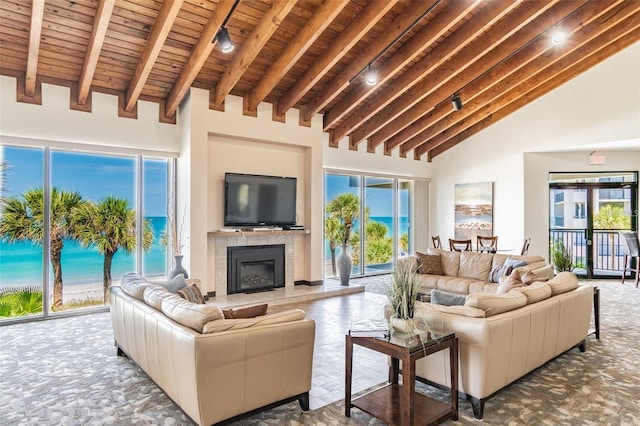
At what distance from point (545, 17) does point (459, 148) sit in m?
4.20

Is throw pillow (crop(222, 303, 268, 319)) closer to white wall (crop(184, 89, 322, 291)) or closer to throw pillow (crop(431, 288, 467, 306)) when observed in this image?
throw pillow (crop(431, 288, 467, 306))

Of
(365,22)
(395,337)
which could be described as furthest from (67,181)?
(395,337)

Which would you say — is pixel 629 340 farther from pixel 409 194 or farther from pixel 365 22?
pixel 409 194

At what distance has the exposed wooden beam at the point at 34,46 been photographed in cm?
402

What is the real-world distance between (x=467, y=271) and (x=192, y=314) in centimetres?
469

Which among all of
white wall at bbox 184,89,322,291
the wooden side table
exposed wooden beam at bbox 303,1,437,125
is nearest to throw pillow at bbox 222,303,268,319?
the wooden side table

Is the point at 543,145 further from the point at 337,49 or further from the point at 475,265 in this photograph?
the point at 337,49

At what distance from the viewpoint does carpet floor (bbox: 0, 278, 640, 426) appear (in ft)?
9.16

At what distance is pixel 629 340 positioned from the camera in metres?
4.47

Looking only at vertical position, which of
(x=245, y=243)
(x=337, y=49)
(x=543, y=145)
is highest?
(x=337, y=49)

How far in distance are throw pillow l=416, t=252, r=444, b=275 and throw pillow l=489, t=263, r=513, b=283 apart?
2.57 ft

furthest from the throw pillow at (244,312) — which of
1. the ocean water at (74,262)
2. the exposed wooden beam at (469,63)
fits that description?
the exposed wooden beam at (469,63)

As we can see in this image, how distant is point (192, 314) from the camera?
103 inches

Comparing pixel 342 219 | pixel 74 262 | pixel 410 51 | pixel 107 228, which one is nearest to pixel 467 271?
pixel 342 219
